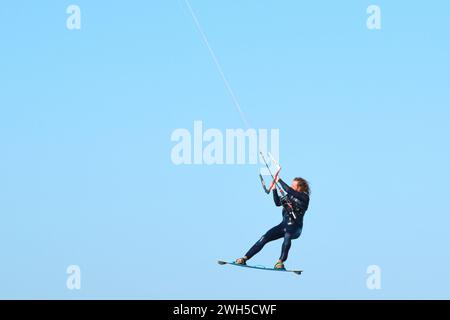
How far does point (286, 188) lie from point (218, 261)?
2.50 meters

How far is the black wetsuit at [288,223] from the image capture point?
115ft

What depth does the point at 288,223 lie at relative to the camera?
35625 millimetres

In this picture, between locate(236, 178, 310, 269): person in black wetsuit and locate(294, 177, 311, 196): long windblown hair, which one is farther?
locate(294, 177, 311, 196): long windblown hair

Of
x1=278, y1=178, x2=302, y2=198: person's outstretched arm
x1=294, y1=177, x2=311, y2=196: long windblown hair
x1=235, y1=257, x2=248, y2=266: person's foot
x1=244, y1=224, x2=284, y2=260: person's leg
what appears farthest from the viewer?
x1=244, y1=224, x2=284, y2=260: person's leg

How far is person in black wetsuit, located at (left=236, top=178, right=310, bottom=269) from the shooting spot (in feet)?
115

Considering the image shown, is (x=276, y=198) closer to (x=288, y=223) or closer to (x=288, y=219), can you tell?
(x=288, y=219)

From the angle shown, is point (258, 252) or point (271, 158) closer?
point (271, 158)

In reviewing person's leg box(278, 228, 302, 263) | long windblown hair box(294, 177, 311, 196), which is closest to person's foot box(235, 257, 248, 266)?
person's leg box(278, 228, 302, 263)

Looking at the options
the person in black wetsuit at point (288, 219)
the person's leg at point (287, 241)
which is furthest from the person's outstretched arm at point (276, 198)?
the person's leg at point (287, 241)

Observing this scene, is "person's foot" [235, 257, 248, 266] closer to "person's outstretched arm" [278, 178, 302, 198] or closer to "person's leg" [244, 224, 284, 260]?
"person's leg" [244, 224, 284, 260]
